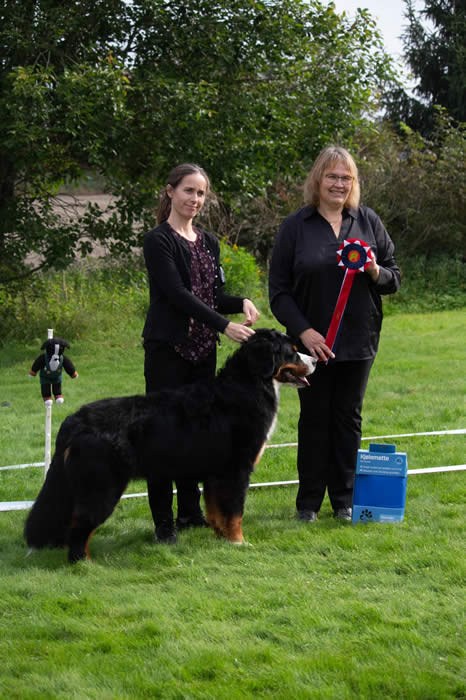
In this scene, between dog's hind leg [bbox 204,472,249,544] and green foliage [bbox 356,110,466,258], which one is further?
green foliage [bbox 356,110,466,258]

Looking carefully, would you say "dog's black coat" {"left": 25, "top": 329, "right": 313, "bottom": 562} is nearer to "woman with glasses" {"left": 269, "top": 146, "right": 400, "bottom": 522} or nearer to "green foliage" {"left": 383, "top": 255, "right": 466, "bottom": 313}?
"woman with glasses" {"left": 269, "top": 146, "right": 400, "bottom": 522}

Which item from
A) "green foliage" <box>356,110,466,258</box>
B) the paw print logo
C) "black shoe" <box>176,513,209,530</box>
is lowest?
"black shoe" <box>176,513,209,530</box>

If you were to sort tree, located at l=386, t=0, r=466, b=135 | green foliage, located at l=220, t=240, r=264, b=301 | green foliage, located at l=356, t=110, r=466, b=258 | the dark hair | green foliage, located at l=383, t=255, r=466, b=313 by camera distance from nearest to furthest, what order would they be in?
the dark hair, green foliage, located at l=220, t=240, r=264, b=301, green foliage, located at l=383, t=255, r=466, b=313, green foliage, located at l=356, t=110, r=466, b=258, tree, located at l=386, t=0, r=466, b=135

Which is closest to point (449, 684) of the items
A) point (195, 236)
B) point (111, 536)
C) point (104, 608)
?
point (104, 608)

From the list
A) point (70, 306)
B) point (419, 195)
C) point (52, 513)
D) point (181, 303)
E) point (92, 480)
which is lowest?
point (52, 513)

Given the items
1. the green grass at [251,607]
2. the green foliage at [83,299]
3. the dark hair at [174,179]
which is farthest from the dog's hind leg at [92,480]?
the green foliage at [83,299]

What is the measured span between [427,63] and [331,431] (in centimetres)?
2000

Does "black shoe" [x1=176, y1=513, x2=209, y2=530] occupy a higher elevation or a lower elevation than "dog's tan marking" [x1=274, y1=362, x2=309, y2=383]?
lower

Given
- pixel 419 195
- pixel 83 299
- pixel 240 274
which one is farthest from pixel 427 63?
pixel 83 299

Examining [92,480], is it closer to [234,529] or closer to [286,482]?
[234,529]

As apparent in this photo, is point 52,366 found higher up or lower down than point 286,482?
higher up

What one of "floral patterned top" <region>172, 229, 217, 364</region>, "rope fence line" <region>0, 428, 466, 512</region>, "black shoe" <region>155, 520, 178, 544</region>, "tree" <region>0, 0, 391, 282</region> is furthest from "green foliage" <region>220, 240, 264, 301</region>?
"black shoe" <region>155, 520, 178, 544</region>

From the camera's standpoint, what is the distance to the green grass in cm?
263

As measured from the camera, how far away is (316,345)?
422 centimetres
